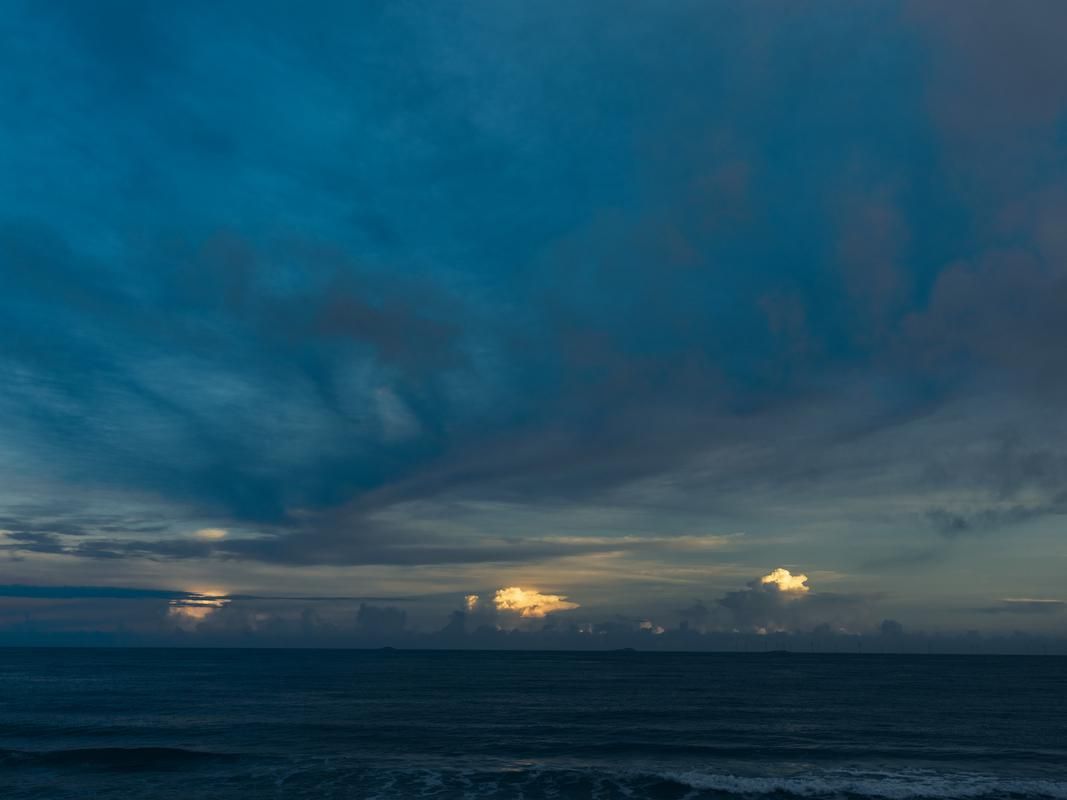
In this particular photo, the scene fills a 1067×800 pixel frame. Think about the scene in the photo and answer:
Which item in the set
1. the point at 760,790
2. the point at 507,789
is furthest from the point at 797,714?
the point at 507,789

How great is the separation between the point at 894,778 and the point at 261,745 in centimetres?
5887

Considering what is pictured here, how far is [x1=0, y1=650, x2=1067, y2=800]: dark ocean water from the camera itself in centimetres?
5566

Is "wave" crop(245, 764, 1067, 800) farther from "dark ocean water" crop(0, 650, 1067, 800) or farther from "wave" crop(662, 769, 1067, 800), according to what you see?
"dark ocean water" crop(0, 650, 1067, 800)

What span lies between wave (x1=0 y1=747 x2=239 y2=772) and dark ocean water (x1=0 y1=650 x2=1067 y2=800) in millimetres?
319

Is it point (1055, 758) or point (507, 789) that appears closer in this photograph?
point (507, 789)

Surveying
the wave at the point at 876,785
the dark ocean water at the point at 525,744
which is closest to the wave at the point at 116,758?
the dark ocean water at the point at 525,744

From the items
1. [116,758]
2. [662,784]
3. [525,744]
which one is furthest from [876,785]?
[116,758]

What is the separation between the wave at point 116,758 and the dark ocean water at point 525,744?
319 millimetres

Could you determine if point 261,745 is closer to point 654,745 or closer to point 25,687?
point 654,745

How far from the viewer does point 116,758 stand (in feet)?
220

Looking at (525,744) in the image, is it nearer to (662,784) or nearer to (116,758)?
(662,784)

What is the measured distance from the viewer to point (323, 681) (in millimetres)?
155125

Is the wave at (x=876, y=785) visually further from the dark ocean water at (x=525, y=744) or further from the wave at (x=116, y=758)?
the wave at (x=116, y=758)

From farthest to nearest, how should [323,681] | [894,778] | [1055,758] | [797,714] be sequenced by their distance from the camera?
1. [323,681]
2. [797,714]
3. [1055,758]
4. [894,778]
